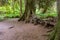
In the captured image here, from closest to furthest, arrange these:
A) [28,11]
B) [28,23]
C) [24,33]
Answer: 1. [24,33]
2. [28,23]
3. [28,11]

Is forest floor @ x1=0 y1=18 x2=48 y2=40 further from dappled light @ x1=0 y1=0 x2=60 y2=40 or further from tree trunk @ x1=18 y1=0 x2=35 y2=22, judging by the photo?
tree trunk @ x1=18 y1=0 x2=35 y2=22

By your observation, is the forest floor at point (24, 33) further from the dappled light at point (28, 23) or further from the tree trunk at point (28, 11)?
the tree trunk at point (28, 11)

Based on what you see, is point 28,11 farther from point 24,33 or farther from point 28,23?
point 24,33

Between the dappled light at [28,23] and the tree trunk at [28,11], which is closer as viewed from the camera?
the dappled light at [28,23]

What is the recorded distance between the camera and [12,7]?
24.6 metres

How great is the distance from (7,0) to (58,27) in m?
20.0

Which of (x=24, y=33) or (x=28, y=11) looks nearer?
(x=24, y=33)

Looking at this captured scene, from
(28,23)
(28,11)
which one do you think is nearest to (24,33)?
(28,23)

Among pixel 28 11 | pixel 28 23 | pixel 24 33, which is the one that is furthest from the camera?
pixel 28 11

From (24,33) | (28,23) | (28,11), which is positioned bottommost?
(28,23)

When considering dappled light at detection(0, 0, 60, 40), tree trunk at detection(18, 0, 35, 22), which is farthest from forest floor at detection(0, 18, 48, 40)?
tree trunk at detection(18, 0, 35, 22)

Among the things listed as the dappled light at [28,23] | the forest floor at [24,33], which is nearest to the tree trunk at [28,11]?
the dappled light at [28,23]

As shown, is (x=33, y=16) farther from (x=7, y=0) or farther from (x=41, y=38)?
(x=7, y=0)

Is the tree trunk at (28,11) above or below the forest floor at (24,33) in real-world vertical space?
above
